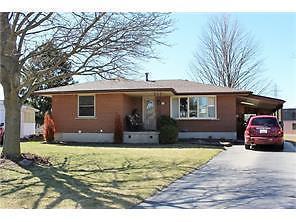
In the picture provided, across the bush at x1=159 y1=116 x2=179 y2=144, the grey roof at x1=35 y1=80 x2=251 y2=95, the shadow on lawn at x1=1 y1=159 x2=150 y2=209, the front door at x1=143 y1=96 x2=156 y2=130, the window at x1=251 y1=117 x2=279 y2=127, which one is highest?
the grey roof at x1=35 y1=80 x2=251 y2=95

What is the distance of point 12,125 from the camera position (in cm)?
1264

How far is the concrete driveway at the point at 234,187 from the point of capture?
7.19 meters

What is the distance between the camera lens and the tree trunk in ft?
40.7

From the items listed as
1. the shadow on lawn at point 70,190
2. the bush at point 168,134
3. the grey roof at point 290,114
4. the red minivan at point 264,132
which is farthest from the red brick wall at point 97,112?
the grey roof at point 290,114

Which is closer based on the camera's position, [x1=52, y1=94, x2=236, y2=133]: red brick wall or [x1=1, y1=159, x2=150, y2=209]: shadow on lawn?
[x1=1, y1=159, x2=150, y2=209]: shadow on lawn

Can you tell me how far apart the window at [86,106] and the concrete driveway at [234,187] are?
10.8 m

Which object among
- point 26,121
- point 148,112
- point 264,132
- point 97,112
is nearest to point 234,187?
point 264,132

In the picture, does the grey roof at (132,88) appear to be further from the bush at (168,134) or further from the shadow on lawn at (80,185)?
the shadow on lawn at (80,185)

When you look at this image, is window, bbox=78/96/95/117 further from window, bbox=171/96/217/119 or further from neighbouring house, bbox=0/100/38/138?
neighbouring house, bbox=0/100/38/138

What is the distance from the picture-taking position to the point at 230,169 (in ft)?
38.1

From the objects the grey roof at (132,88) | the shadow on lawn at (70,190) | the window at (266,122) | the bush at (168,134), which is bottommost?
the shadow on lawn at (70,190)

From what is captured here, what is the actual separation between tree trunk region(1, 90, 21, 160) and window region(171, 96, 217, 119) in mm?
12163

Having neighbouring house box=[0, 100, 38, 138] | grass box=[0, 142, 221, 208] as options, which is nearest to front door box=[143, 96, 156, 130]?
grass box=[0, 142, 221, 208]
